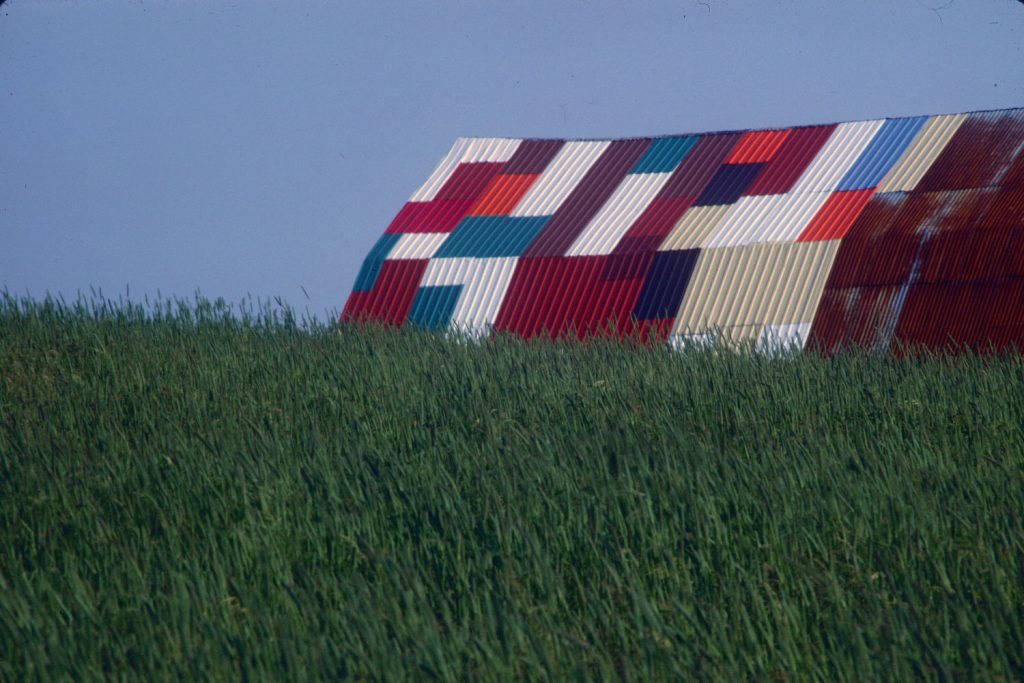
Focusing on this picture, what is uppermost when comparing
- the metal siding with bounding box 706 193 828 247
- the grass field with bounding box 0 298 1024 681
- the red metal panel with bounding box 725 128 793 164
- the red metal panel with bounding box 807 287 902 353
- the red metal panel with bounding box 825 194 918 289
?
the red metal panel with bounding box 725 128 793 164

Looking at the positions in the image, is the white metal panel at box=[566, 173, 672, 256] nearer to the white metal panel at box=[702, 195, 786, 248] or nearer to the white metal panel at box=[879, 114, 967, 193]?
the white metal panel at box=[702, 195, 786, 248]

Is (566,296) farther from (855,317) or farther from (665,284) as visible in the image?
(855,317)

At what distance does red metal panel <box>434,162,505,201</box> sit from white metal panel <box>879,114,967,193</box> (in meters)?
8.48

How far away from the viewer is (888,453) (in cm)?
747

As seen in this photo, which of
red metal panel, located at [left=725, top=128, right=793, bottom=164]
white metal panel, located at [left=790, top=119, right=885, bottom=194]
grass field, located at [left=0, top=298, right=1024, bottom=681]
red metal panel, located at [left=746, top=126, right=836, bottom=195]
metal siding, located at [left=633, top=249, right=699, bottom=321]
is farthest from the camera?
red metal panel, located at [left=725, top=128, right=793, bottom=164]

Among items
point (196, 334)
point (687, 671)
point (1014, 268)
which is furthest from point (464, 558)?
point (1014, 268)

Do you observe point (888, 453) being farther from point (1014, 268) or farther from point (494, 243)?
point (494, 243)

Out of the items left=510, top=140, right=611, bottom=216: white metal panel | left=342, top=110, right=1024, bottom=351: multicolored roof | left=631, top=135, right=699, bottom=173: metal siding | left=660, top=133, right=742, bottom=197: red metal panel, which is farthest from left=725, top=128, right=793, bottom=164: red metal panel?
left=510, top=140, right=611, bottom=216: white metal panel

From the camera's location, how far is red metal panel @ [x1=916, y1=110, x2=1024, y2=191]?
18625 millimetres

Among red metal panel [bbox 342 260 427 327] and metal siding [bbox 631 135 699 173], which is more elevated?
metal siding [bbox 631 135 699 173]

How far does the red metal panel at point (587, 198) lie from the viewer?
21.4 m

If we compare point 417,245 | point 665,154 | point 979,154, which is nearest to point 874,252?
point 979,154

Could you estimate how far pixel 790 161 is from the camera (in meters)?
21.5

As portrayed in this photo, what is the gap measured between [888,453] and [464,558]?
3307 mm
